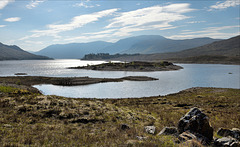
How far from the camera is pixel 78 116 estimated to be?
18.4 meters

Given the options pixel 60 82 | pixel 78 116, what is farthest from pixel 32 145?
pixel 60 82

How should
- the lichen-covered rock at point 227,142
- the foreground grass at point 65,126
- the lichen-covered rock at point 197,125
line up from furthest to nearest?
the lichen-covered rock at point 197,125
the foreground grass at point 65,126
the lichen-covered rock at point 227,142

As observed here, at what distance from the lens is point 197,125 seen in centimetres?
1155

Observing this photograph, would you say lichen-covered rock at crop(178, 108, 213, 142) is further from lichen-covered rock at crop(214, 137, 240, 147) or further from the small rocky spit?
lichen-covered rock at crop(214, 137, 240, 147)

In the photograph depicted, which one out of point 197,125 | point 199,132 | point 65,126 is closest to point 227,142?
point 199,132

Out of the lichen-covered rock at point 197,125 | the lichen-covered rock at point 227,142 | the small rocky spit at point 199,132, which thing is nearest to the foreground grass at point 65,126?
the small rocky spit at point 199,132

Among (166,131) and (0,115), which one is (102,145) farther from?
(0,115)

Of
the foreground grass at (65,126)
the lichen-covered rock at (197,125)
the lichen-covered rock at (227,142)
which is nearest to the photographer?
the lichen-covered rock at (227,142)

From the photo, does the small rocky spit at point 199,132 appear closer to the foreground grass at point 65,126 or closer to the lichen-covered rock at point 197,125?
the lichen-covered rock at point 197,125

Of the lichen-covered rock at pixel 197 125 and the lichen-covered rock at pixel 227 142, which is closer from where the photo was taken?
the lichen-covered rock at pixel 227 142

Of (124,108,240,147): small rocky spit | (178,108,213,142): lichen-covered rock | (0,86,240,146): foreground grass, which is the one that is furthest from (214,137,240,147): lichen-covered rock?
(0,86,240,146): foreground grass

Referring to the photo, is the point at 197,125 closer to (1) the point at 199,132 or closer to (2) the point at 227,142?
(1) the point at 199,132

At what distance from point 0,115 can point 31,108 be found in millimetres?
3129

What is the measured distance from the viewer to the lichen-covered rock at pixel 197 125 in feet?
37.1
